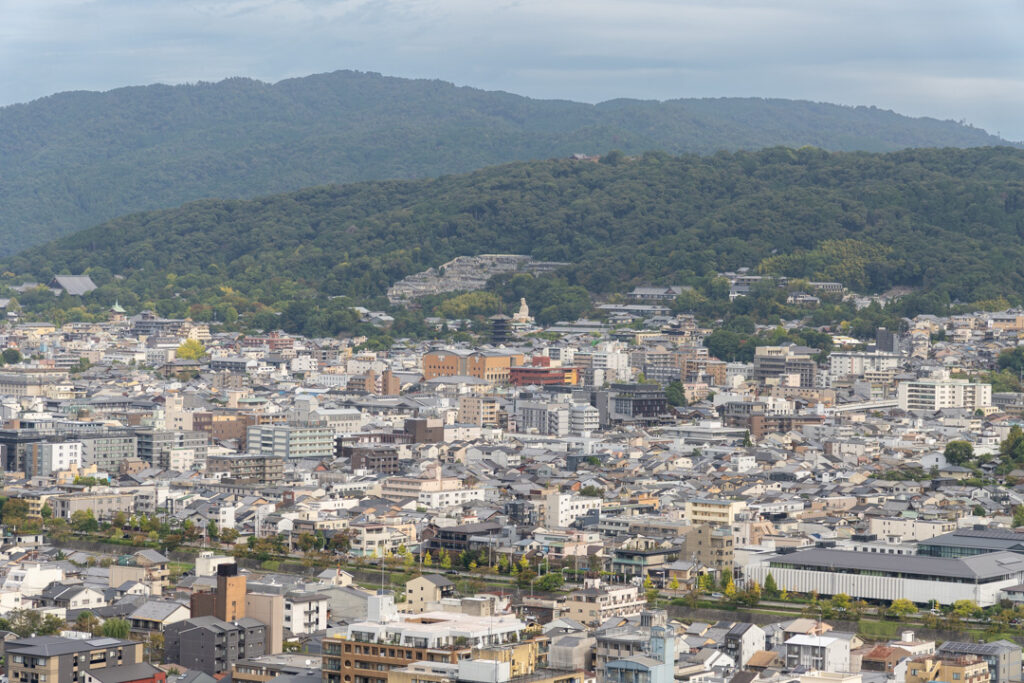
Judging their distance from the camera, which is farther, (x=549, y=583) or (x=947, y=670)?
(x=549, y=583)

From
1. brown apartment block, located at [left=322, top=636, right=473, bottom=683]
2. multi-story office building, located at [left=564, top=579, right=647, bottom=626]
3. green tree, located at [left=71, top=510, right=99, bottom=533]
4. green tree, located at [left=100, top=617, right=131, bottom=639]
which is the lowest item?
green tree, located at [left=71, top=510, right=99, bottom=533]

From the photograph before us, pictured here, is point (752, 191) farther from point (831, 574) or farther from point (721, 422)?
point (831, 574)

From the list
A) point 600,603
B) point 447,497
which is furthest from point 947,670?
point 447,497

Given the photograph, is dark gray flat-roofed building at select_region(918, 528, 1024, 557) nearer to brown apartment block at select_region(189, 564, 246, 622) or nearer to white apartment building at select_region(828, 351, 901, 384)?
brown apartment block at select_region(189, 564, 246, 622)

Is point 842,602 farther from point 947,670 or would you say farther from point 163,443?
point 163,443

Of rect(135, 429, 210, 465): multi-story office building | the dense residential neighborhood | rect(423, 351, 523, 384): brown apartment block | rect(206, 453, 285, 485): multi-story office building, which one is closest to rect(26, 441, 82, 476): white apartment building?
the dense residential neighborhood

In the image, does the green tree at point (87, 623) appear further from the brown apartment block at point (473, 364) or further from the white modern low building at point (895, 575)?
the brown apartment block at point (473, 364)
